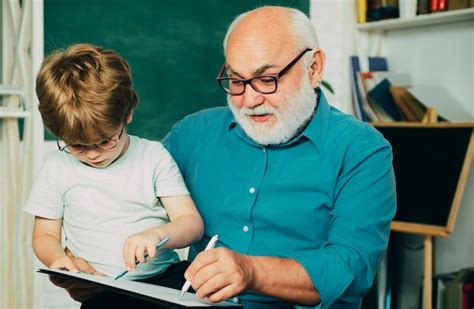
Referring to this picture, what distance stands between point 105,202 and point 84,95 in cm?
29

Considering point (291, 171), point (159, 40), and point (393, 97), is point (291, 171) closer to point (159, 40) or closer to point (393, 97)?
point (159, 40)

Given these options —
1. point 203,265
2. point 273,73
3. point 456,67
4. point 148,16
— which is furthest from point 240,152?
point 456,67

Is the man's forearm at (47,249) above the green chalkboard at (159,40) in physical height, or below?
below

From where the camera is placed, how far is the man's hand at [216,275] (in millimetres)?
1344

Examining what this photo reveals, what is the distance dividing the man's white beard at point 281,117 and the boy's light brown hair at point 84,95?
33 cm

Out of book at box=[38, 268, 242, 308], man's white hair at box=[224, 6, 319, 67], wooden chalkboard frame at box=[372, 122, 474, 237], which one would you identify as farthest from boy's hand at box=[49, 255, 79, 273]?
wooden chalkboard frame at box=[372, 122, 474, 237]

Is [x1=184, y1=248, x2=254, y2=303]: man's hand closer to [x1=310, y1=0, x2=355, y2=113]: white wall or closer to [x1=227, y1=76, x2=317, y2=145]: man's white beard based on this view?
[x1=227, y1=76, x2=317, y2=145]: man's white beard

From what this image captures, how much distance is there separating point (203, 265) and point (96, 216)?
51 cm

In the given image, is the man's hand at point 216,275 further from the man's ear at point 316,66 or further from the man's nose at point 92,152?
the man's ear at point 316,66

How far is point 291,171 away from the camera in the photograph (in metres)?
1.92

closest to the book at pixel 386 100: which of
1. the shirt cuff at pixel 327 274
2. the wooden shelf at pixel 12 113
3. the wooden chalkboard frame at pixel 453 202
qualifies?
the wooden chalkboard frame at pixel 453 202

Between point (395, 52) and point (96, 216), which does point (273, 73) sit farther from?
point (395, 52)

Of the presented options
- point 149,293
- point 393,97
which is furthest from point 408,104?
point 149,293

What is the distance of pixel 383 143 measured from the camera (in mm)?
1854
